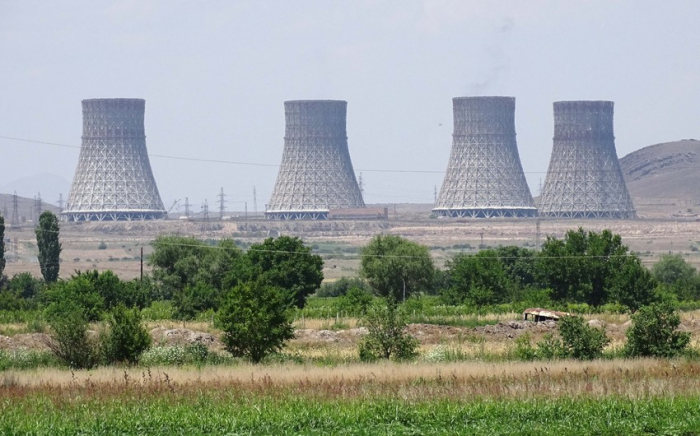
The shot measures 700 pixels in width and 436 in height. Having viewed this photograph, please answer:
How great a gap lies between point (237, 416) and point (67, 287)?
854 inches

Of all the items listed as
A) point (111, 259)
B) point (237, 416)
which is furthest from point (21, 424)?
point (111, 259)

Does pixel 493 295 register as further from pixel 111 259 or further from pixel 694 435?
pixel 111 259

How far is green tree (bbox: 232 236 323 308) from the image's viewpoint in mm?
44875

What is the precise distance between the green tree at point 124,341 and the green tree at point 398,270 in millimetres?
23438

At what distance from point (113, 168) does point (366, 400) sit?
80.1m

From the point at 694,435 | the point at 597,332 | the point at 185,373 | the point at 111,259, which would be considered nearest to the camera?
the point at 694,435

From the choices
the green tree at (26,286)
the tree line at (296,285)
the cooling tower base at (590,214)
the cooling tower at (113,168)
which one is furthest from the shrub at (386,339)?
the cooling tower base at (590,214)

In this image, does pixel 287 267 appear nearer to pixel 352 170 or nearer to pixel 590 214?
pixel 352 170

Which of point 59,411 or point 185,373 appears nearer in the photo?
point 59,411

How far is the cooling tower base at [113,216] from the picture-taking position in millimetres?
102250

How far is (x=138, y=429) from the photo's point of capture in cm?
1728

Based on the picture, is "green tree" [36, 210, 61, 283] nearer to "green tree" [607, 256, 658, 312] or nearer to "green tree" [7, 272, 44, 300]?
"green tree" [7, 272, 44, 300]

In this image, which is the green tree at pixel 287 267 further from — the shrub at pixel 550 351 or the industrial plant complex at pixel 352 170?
the industrial plant complex at pixel 352 170

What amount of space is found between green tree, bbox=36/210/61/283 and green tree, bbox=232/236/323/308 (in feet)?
36.6
